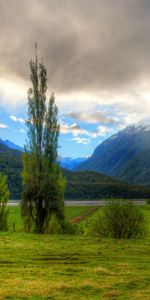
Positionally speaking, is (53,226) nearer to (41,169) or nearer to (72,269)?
(41,169)

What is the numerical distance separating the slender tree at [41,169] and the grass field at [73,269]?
6.41 m

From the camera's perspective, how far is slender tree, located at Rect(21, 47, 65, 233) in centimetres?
3575

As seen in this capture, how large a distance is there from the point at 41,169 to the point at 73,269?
58.8 feet

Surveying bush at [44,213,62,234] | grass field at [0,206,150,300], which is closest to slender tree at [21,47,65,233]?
bush at [44,213,62,234]

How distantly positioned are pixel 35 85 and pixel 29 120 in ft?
12.5

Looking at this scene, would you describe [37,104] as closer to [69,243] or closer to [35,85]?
[35,85]

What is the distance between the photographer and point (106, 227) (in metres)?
36.3

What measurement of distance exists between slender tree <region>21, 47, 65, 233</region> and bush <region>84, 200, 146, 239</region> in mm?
4248

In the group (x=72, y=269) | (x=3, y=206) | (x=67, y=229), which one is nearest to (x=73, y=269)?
(x=72, y=269)

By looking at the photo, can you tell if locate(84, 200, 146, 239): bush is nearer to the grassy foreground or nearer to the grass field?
the grass field

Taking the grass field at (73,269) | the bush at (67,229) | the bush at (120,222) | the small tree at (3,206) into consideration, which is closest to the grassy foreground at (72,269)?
the grass field at (73,269)

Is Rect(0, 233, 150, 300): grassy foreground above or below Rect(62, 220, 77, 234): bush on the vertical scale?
below

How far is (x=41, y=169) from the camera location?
119 ft

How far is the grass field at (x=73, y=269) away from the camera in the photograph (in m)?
14.7
